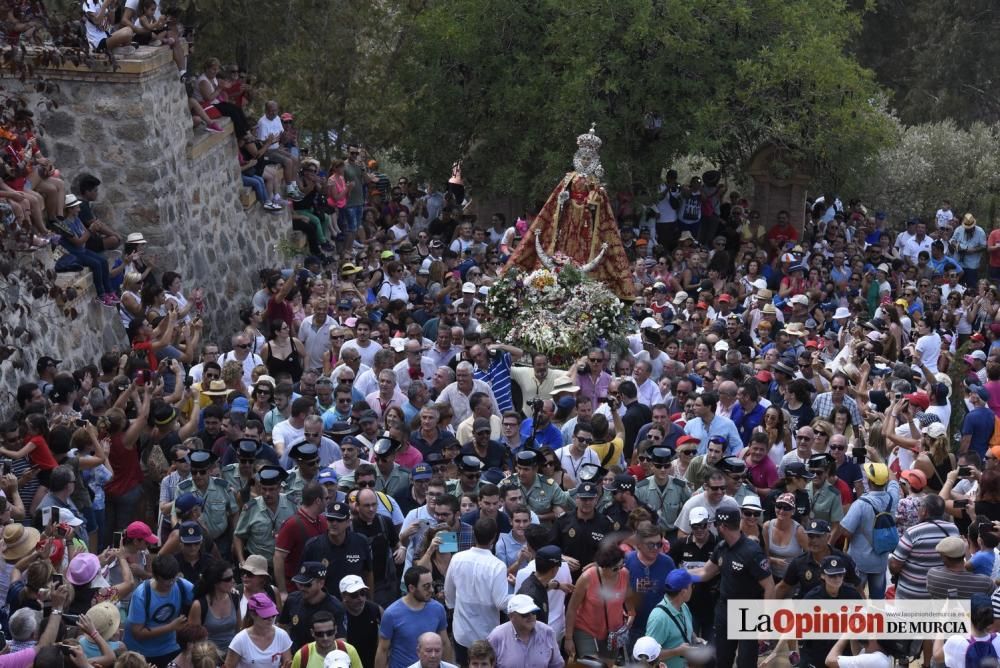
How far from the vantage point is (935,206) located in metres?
28.5

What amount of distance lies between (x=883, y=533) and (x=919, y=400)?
307 cm

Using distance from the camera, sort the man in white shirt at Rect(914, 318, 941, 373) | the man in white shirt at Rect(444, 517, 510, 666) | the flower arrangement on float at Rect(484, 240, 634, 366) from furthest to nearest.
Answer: the man in white shirt at Rect(914, 318, 941, 373) → the flower arrangement on float at Rect(484, 240, 634, 366) → the man in white shirt at Rect(444, 517, 510, 666)

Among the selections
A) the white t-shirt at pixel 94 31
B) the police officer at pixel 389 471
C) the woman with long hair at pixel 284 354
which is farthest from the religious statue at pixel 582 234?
the police officer at pixel 389 471

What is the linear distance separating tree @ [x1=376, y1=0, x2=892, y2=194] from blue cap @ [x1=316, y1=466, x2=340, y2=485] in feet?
39.2

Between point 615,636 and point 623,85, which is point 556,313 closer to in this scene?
point 623,85

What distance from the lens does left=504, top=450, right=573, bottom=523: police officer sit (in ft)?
39.3

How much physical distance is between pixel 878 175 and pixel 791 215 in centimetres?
368

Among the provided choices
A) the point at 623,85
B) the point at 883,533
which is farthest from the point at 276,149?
the point at 883,533

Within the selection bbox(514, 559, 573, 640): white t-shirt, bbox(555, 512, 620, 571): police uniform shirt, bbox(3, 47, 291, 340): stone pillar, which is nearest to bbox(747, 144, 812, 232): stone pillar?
bbox(3, 47, 291, 340): stone pillar

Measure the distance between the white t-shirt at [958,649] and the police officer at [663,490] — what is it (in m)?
2.65

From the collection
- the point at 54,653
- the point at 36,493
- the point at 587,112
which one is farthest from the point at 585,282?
the point at 54,653

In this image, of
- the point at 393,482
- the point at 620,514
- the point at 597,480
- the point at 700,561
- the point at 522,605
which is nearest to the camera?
the point at 522,605

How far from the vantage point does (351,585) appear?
10.0 m

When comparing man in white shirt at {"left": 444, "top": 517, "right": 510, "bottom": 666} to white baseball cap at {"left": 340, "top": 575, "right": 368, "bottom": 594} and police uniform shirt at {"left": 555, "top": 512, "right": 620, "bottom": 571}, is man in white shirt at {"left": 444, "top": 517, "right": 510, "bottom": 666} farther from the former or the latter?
police uniform shirt at {"left": 555, "top": 512, "right": 620, "bottom": 571}
